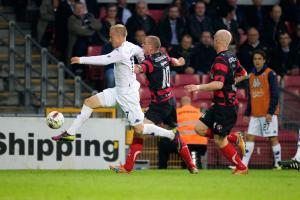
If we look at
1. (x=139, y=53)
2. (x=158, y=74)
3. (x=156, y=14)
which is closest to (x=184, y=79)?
(x=156, y=14)

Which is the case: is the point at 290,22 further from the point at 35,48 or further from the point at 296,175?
the point at 296,175

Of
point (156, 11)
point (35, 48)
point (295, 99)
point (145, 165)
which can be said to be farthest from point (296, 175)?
point (156, 11)

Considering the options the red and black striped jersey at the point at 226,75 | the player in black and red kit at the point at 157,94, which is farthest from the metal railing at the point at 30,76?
the red and black striped jersey at the point at 226,75

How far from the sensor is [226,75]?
1401 cm

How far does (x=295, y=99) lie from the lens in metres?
20.4

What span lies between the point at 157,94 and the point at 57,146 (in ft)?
9.24

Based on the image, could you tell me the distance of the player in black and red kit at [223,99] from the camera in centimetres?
1388

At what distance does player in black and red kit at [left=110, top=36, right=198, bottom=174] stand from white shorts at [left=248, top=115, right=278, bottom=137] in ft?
9.57

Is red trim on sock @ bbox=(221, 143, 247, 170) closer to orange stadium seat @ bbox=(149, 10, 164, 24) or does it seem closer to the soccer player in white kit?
the soccer player in white kit

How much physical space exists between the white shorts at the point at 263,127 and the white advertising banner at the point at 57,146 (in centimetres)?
243

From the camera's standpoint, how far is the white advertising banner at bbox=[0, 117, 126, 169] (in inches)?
661

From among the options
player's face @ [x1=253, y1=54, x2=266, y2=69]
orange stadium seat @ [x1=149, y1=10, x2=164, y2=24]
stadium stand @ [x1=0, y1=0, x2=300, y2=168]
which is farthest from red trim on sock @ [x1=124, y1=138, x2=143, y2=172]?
orange stadium seat @ [x1=149, y1=10, x2=164, y2=24]

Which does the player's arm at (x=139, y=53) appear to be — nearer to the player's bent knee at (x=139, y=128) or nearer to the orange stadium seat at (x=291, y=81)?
the player's bent knee at (x=139, y=128)

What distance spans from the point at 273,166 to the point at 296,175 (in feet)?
14.8
